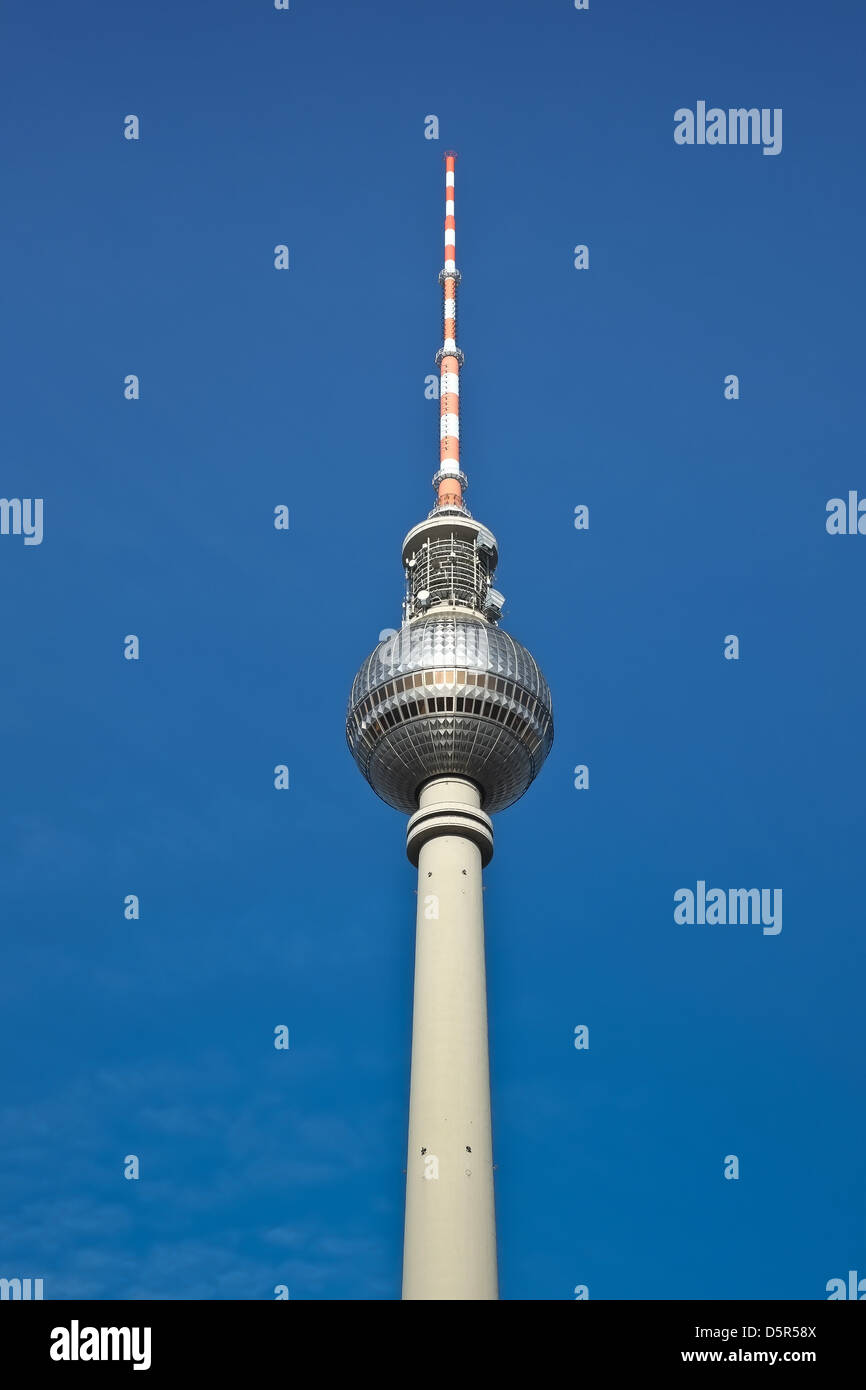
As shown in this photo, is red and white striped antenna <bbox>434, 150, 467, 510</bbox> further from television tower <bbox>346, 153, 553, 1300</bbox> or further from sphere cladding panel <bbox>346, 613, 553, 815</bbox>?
sphere cladding panel <bbox>346, 613, 553, 815</bbox>

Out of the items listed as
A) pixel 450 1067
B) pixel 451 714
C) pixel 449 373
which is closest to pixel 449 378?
pixel 449 373

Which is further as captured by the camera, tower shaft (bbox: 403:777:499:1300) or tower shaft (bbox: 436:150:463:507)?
tower shaft (bbox: 436:150:463:507)

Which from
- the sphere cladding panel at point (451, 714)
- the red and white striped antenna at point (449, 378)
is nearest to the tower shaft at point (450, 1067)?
the sphere cladding panel at point (451, 714)

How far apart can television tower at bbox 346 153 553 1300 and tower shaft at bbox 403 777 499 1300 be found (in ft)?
0.25

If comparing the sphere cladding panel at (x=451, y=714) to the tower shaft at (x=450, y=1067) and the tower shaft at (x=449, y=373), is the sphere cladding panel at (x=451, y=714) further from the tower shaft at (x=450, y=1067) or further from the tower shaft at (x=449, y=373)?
the tower shaft at (x=449, y=373)

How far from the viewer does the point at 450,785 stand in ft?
300

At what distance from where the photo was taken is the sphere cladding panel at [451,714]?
92.6 metres

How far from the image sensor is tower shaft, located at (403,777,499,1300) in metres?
70.8

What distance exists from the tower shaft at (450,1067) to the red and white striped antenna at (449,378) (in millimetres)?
30420

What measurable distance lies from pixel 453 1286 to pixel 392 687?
123ft

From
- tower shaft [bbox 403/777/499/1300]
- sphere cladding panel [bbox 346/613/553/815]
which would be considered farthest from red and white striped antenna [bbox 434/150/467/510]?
tower shaft [bbox 403/777/499/1300]

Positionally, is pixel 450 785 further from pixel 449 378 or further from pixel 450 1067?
pixel 449 378
